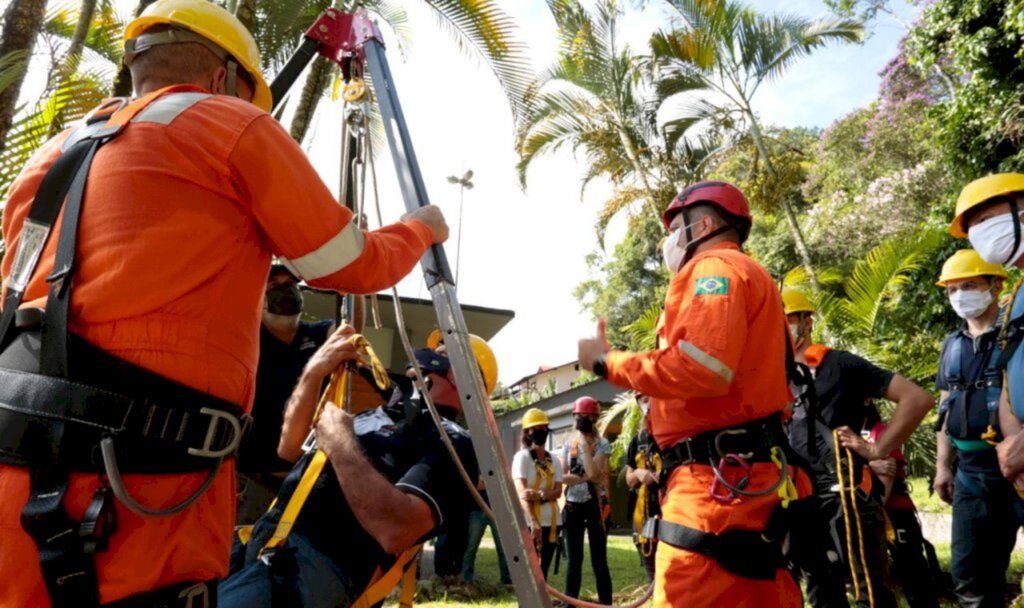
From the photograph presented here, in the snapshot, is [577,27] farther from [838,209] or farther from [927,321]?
[838,209]

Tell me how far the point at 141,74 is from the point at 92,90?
3.58m

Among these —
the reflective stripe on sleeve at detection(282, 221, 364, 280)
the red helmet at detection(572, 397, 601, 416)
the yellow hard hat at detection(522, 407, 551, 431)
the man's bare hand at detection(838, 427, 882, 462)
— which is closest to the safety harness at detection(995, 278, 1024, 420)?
the man's bare hand at detection(838, 427, 882, 462)

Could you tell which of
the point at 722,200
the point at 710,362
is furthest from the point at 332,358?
the point at 722,200

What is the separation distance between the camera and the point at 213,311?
1.74 m

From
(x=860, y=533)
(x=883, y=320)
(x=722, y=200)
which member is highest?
(x=883, y=320)

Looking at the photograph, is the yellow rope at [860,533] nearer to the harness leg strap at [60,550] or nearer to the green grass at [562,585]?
the green grass at [562,585]

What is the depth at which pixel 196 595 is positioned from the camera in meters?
1.60

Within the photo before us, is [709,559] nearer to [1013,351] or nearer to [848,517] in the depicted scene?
[1013,351]

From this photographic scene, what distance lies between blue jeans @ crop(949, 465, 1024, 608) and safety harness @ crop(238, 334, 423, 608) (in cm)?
302

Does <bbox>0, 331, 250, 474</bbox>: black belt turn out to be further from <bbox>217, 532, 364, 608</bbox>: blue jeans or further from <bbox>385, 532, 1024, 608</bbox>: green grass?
<bbox>385, 532, 1024, 608</bbox>: green grass

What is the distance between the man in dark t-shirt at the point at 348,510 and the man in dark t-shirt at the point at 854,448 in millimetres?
2745

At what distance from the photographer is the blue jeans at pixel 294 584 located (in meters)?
2.35

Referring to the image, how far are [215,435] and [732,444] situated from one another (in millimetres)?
1802

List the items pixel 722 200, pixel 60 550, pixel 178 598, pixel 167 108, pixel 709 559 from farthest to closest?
pixel 722 200
pixel 709 559
pixel 167 108
pixel 178 598
pixel 60 550
